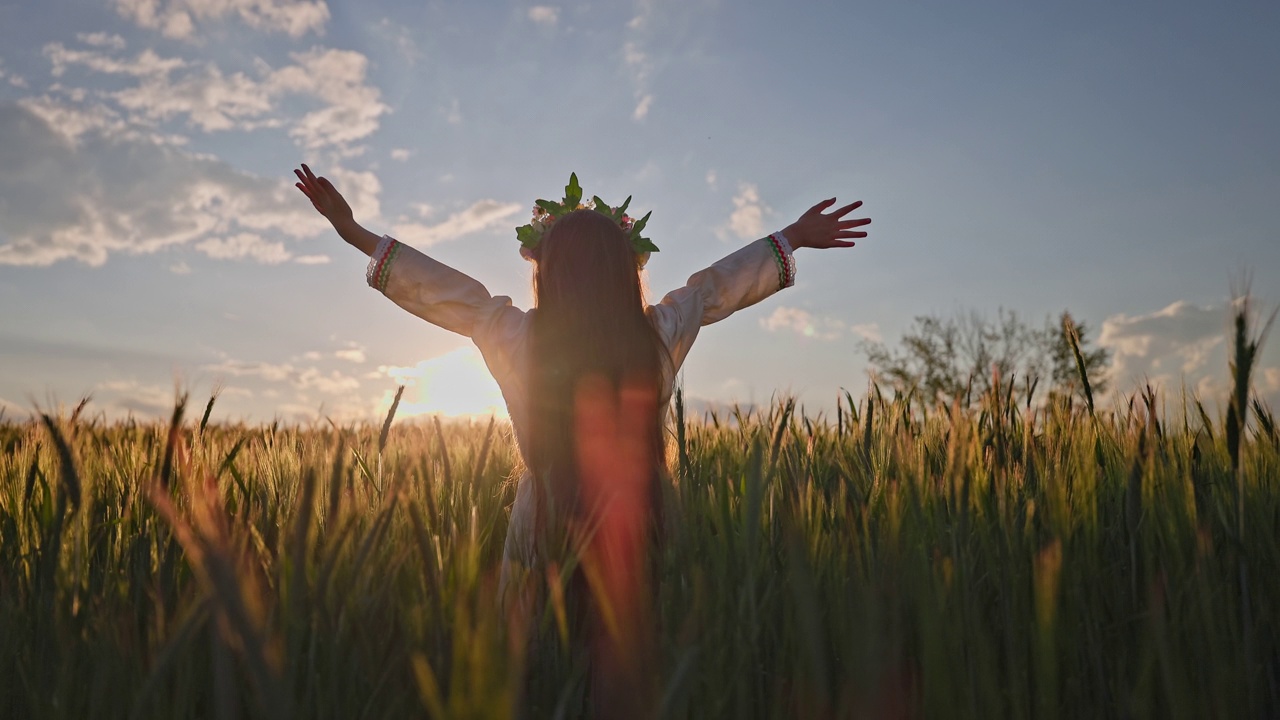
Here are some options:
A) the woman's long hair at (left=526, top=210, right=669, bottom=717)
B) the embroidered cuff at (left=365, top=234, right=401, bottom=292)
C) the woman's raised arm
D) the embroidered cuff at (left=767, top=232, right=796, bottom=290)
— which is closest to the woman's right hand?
the woman's raised arm

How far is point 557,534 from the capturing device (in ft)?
4.22

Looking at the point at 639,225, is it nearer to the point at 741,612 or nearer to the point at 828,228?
the point at 828,228

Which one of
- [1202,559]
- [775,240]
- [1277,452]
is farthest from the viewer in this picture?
[775,240]

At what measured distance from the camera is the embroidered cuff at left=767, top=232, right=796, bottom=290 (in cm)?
327

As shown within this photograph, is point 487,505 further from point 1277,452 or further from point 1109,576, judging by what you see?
point 1277,452

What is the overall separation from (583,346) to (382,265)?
2.78 feet

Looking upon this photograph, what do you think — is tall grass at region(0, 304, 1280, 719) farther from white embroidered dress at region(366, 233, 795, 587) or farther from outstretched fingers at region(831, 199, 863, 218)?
outstretched fingers at region(831, 199, 863, 218)

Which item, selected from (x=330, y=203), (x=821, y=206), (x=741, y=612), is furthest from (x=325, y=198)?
(x=741, y=612)

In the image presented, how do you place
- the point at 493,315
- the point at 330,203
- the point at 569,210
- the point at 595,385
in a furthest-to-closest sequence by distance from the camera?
the point at 569,210 → the point at 330,203 → the point at 493,315 → the point at 595,385

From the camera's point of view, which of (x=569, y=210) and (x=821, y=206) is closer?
(x=821, y=206)

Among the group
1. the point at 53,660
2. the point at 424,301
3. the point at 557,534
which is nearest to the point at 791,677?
the point at 557,534

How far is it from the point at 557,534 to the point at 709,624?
29 cm

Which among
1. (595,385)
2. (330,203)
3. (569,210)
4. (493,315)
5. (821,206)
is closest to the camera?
(595,385)

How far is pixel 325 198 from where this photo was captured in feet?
10.2
